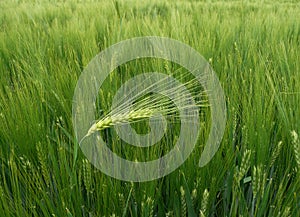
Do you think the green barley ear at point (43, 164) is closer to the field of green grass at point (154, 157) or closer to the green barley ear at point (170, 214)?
the field of green grass at point (154, 157)

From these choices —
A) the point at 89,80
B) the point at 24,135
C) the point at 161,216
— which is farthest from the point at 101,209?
the point at 89,80

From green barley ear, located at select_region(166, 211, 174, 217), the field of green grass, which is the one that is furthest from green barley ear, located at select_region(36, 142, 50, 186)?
green barley ear, located at select_region(166, 211, 174, 217)

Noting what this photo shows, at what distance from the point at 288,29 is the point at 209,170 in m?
0.89

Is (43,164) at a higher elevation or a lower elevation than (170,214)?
higher

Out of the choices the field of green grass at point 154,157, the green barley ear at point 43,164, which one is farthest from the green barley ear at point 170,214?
the green barley ear at point 43,164

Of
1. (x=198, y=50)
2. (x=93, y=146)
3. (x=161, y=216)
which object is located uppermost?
(x=198, y=50)

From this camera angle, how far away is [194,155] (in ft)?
1.62

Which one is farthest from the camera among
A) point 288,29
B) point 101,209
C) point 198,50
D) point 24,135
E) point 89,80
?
point 288,29

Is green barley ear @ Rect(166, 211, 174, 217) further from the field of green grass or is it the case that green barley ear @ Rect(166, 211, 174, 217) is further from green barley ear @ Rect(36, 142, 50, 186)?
green barley ear @ Rect(36, 142, 50, 186)

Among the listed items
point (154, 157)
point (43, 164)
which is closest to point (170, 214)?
point (154, 157)

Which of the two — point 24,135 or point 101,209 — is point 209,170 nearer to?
point 101,209

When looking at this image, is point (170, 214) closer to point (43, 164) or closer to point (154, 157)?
point (154, 157)

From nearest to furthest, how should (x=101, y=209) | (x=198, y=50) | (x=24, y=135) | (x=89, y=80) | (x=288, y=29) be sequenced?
(x=101, y=209)
(x=24, y=135)
(x=89, y=80)
(x=198, y=50)
(x=288, y=29)

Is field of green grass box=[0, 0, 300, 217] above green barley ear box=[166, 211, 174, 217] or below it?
above
